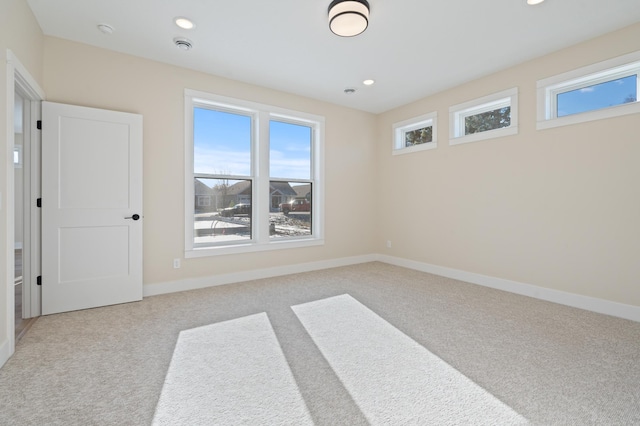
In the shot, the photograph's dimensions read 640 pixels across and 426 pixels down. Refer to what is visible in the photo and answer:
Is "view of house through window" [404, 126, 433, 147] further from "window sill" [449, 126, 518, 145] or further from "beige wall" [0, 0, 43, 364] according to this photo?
"beige wall" [0, 0, 43, 364]

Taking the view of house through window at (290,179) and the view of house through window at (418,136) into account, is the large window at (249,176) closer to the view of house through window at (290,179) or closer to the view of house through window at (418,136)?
the view of house through window at (290,179)

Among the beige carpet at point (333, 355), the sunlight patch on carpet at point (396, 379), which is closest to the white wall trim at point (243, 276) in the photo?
the beige carpet at point (333, 355)

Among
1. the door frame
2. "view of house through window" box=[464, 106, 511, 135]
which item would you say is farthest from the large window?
"view of house through window" box=[464, 106, 511, 135]

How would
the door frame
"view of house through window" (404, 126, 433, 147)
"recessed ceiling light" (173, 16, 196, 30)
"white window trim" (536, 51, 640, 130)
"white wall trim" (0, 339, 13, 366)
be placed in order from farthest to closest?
"view of house through window" (404, 126, 433, 147) → "white window trim" (536, 51, 640, 130) → "recessed ceiling light" (173, 16, 196, 30) → the door frame → "white wall trim" (0, 339, 13, 366)

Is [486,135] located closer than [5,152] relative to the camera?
No

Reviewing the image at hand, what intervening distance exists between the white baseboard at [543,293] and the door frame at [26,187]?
491 cm

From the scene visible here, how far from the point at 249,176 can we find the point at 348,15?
8.51 ft

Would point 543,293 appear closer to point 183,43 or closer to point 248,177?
point 248,177

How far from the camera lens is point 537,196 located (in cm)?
356

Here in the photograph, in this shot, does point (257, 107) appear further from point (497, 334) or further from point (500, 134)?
point (497, 334)

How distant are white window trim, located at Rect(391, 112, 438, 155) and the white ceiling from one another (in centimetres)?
77

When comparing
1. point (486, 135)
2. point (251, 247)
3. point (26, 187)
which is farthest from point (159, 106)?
point (486, 135)

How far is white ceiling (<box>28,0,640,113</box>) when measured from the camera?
8.66ft

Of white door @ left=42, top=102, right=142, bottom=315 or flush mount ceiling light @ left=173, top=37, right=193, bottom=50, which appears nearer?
white door @ left=42, top=102, right=142, bottom=315
